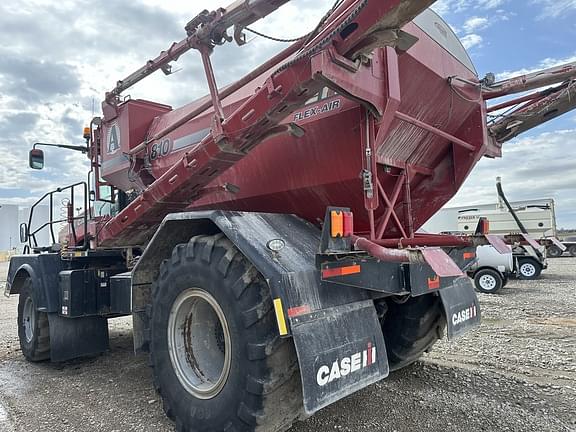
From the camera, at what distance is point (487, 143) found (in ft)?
13.9

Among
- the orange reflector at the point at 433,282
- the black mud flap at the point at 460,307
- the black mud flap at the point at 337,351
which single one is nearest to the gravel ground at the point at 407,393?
the black mud flap at the point at 460,307

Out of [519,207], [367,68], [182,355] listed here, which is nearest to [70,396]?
[182,355]

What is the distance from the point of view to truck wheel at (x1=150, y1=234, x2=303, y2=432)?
2.83 metres

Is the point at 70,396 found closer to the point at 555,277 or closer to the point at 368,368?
the point at 368,368

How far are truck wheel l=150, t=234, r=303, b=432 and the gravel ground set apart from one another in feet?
2.03

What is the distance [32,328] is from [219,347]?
3750 millimetres

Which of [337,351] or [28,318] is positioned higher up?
[337,351]

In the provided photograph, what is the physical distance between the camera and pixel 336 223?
9.30ft

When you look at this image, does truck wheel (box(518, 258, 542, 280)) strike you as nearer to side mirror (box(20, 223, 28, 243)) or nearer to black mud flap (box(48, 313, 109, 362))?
black mud flap (box(48, 313, 109, 362))

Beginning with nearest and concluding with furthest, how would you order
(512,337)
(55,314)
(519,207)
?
(55,314) → (512,337) → (519,207)

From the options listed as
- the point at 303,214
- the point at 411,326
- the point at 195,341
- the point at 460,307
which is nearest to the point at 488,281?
the point at 411,326

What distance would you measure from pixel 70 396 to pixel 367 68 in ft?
13.8

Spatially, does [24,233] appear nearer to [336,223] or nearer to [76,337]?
[76,337]

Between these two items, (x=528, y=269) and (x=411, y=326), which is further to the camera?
(x=528, y=269)
